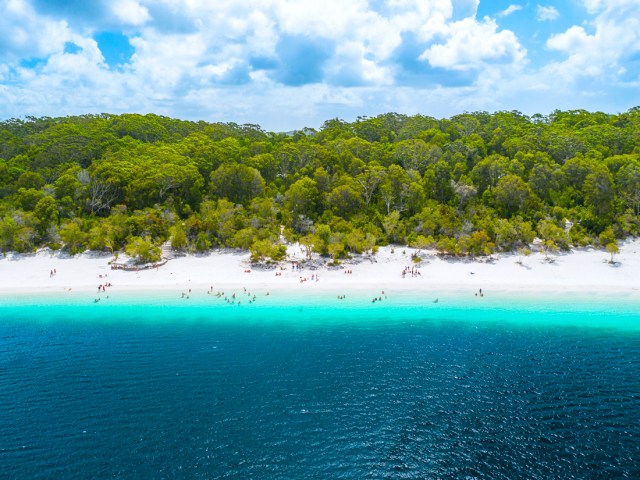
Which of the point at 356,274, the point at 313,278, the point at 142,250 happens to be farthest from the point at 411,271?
the point at 142,250

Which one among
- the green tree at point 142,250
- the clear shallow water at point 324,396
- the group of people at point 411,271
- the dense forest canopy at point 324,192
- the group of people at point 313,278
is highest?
the dense forest canopy at point 324,192

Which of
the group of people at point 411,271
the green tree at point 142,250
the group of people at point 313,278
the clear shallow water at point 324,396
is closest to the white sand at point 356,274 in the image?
the group of people at point 313,278

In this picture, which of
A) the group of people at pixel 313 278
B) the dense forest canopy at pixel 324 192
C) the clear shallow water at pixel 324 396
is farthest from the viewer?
the dense forest canopy at pixel 324 192

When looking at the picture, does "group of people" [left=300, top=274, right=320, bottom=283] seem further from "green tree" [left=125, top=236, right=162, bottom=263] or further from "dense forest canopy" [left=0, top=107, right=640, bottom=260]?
"green tree" [left=125, top=236, right=162, bottom=263]

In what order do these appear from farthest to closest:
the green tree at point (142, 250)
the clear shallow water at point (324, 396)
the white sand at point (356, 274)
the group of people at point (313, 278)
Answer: the green tree at point (142, 250)
the group of people at point (313, 278)
the white sand at point (356, 274)
the clear shallow water at point (324, 396)

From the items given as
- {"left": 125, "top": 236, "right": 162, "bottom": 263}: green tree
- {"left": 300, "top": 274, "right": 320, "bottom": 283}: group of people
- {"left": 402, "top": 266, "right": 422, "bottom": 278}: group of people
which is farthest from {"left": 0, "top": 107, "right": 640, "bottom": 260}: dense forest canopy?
{"left": 300, "top": 274, "right": 320, "bottom": 283}: group of people

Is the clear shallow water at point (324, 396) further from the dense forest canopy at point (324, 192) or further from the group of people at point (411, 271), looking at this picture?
the dense forest canopy at point (324, 192)
